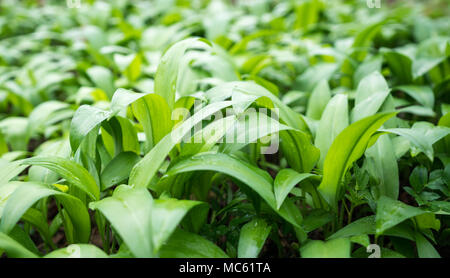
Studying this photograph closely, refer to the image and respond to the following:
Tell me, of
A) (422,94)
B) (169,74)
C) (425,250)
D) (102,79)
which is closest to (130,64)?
(102,79)

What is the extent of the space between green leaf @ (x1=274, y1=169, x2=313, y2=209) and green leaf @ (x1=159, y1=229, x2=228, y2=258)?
0.21 meters

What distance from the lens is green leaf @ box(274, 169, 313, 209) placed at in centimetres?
88

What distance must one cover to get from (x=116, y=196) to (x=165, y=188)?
6.6 inches

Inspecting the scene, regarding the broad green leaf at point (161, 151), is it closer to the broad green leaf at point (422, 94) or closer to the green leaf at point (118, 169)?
the green leaf at point (118, 169)

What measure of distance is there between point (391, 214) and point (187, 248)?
1.68ft

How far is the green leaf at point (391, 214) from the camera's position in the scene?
867mm

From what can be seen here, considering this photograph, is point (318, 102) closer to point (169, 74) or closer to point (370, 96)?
point (370, 96)

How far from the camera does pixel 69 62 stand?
224 centimetres

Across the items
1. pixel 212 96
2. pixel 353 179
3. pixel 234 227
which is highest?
pixel 212 96

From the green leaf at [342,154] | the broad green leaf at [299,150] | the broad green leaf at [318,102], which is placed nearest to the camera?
the green leaf at [342,154]

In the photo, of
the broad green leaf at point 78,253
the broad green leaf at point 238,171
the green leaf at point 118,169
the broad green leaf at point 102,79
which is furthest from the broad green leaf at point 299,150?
the broad green leaf at point 102,79

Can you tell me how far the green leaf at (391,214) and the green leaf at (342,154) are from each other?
12cm
